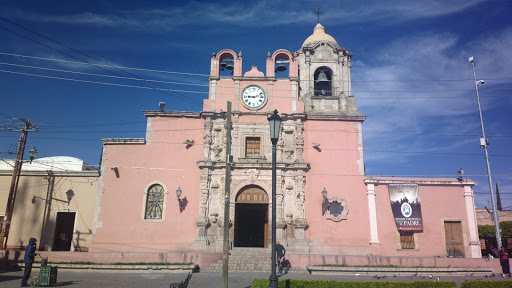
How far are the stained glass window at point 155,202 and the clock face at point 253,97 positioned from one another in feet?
23.9

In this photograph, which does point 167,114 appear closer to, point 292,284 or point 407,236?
point 292,284

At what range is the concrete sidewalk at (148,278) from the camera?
511 inches

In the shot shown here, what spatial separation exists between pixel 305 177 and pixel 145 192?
366 inches

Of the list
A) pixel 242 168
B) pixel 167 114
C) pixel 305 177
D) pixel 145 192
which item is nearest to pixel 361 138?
pixel 305 177

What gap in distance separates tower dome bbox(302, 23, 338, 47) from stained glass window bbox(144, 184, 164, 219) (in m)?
14.5

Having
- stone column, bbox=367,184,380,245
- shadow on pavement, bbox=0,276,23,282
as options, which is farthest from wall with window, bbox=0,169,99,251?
stone column, bbox=367,184,380,245

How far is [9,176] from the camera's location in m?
20.2

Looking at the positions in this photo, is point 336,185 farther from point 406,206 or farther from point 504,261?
point 504,261

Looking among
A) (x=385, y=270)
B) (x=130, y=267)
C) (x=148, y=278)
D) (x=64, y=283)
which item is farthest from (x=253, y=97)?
(x=64, y=283)

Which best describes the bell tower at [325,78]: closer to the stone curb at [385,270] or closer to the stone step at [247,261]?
the stone step at [247,261]

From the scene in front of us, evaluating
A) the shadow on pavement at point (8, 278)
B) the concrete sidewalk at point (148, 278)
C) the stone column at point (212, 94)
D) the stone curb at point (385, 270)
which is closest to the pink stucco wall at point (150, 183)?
the stone column at point (212, 94)

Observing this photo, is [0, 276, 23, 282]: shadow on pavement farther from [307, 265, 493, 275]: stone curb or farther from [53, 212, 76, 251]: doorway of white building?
[307, 265, 493, 275]: stone curb

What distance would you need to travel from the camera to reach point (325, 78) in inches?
891

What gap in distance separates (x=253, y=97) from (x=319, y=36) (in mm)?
7578
